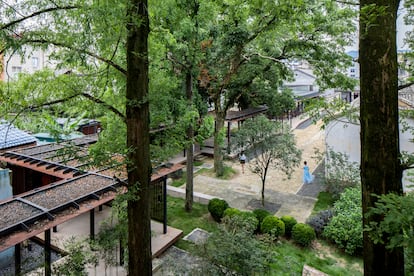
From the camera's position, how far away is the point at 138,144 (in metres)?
4.37

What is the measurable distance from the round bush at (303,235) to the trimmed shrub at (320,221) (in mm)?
494

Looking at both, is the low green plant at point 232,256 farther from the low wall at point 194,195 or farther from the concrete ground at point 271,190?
the low wall at point 194,195

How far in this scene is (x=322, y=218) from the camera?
984cm

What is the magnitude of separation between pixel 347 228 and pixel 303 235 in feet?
4.22

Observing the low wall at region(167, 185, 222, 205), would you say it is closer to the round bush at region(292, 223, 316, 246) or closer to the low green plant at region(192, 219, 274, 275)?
the round bush at region(292, 223, 316, 246)

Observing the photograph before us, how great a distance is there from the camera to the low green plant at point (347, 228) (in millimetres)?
8516

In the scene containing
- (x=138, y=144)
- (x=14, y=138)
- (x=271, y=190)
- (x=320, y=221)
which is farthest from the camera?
(x=271, y=190)

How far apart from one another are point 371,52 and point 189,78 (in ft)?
26.2

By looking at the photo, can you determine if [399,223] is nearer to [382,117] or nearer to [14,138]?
[382,117]

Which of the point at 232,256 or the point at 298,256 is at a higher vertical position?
the point at 232,256

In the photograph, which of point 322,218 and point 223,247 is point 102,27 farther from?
point 322,218

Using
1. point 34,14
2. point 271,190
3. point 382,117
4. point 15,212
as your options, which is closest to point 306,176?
point 271,190

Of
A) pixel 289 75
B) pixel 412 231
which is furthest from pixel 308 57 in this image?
pixel 412 231

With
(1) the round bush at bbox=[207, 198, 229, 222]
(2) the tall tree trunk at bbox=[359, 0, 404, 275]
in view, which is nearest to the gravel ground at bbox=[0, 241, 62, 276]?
(1) the round bush at bbox=[207, 198, 229, 222]
